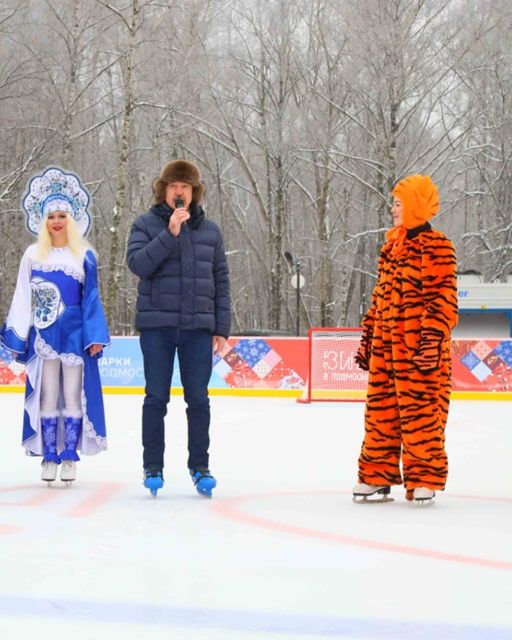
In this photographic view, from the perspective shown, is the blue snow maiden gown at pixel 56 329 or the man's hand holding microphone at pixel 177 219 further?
the blue snow maiden gown at pixel 56 329

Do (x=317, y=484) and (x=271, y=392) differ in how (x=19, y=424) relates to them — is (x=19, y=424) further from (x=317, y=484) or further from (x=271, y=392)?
(x=271, y=392)

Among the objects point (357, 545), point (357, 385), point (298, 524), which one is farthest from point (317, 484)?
point (357, 385)

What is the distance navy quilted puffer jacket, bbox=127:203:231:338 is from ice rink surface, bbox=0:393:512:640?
83cm

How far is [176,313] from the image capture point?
4.95 m

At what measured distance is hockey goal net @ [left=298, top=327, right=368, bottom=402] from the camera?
13805 mm

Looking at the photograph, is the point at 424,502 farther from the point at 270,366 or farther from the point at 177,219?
the point at 270,366

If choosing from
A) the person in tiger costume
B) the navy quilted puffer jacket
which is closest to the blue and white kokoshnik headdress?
the navy quilted puffer jacket

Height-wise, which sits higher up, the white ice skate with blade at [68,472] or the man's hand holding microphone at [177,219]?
the man's hand holding microphone at [177,219]

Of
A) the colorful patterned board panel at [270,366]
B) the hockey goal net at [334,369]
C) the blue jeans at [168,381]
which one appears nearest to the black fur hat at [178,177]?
the blue jeans at [168,381]

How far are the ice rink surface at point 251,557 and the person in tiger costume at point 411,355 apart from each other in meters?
0.18

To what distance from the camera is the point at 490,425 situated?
10.1 metres

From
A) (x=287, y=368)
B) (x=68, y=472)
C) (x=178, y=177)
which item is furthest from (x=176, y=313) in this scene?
(x=287, y=368)

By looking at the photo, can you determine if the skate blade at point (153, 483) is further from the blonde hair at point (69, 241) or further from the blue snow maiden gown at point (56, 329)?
the blonde hair at point (69, 241)

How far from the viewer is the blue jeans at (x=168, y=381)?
16.3 ft
